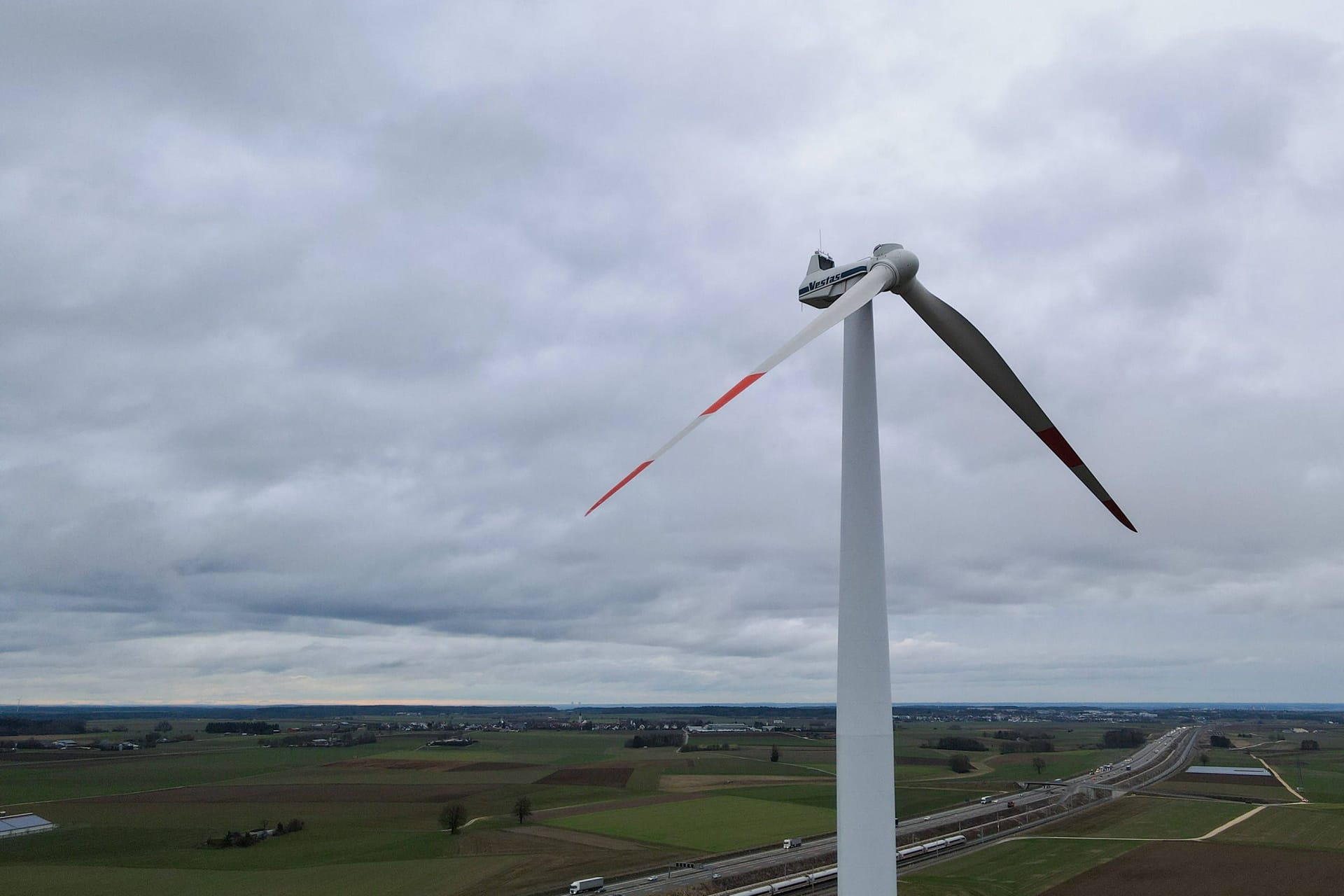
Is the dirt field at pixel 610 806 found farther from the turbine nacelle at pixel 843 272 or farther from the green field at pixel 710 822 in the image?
the turbine nacelle at pixel 843 272

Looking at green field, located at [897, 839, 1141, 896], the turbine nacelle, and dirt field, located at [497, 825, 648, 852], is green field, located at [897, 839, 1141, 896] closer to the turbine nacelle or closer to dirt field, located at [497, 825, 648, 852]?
dirt field, located at [497, 825, 648, 852]

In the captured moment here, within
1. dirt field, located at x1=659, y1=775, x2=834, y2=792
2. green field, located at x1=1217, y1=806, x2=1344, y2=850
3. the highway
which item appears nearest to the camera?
the highway

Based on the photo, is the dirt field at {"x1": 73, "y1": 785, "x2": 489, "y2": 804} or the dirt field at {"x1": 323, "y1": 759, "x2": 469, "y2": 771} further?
the dirt field at {"x1": 323, "y1": 759, "x2": 469, "y2": 771}

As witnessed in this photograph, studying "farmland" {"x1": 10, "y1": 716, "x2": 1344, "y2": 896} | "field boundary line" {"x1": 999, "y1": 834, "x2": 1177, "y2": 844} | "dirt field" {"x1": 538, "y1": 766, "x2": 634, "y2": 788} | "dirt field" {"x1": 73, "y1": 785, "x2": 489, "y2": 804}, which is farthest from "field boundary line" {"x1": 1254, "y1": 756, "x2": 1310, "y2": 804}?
"dirt field" {"x1": 73, "y1": 785, "x2": 489, "y2": 804}

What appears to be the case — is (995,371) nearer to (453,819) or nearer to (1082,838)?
(1082,838)

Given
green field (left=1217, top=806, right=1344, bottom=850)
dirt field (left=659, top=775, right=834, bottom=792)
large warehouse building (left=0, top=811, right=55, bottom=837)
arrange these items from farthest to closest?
dirt field (left=659, top=775, right=834, bottom=792)
large warehouse building (left=0, top=811, right=55, bottom=837)
green field (left=1217, top=806, right=1344, bottom=850)

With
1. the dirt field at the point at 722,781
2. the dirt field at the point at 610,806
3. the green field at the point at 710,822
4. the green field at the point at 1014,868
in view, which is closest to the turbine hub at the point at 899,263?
the green field at the point at 1014,868

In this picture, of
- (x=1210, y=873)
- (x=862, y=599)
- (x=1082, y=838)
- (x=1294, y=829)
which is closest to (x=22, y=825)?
(x=862, y=599)
